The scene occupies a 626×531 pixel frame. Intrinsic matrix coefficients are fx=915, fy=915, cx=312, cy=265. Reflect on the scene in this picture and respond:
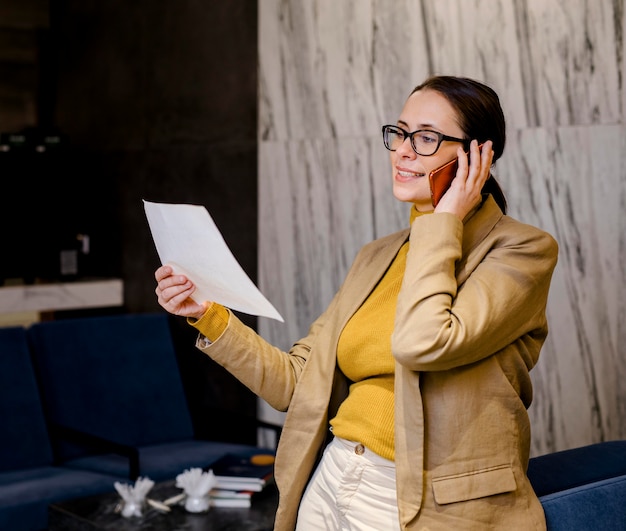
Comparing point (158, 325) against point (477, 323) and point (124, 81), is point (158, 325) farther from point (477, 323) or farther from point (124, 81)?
point (477, 323)

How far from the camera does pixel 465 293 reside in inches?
64.9

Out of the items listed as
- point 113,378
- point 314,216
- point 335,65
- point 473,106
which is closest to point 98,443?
point 113,378

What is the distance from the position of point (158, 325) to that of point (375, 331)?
3046mm

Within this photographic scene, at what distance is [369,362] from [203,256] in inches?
15.6

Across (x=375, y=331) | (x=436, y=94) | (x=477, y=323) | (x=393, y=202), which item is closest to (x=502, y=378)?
(x=477, y=323)

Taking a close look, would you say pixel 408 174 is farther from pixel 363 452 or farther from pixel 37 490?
pixel 37 490

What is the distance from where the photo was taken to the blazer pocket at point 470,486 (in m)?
1.65

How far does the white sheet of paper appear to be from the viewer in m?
1.80

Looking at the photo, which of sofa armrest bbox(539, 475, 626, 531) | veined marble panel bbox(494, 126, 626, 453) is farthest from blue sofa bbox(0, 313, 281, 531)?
sofa armrest bbox(539, 475, 626, 531)

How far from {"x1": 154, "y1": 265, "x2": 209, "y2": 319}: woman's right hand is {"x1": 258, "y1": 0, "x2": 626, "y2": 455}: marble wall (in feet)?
5.32

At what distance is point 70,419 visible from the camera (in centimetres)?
431

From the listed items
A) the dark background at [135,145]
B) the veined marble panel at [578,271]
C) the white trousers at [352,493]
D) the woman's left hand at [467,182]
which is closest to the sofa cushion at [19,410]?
the dark background at [135,145]

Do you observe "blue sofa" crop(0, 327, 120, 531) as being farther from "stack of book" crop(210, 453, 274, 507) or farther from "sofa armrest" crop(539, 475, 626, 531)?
"sofa armrest" crop(539, 475, 626, 531)

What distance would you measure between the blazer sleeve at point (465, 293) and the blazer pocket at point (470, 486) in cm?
20
